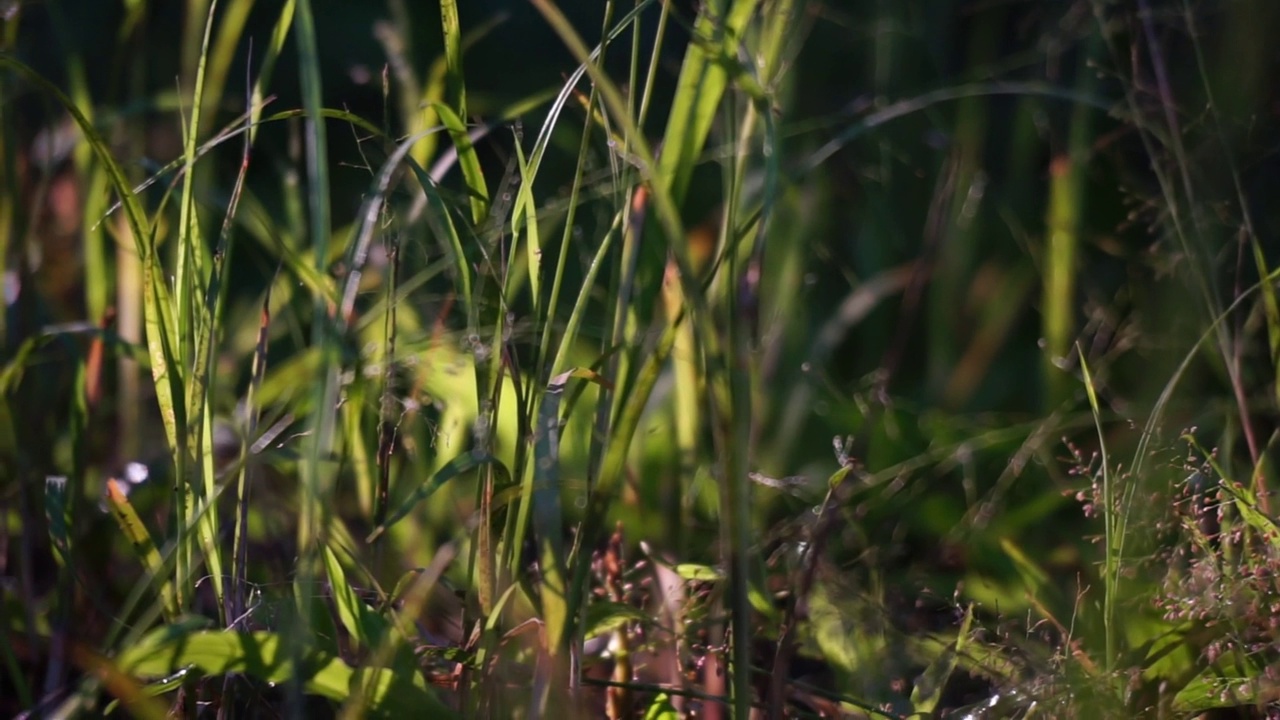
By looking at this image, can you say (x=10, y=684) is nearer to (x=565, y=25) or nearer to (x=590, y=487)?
(x=590, y=487)

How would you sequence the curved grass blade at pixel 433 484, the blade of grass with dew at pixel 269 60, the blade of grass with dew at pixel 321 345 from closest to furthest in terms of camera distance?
1. the blade of grass with dew at pixel 321 345
2. the curved grass blade at pixel 433 484
3. the blade of grass with dew at pixel 269 60

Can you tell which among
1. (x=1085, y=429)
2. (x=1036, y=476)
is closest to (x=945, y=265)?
(x=1085, y=429)

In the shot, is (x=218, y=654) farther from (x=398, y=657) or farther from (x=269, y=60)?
(x=269, y=60)

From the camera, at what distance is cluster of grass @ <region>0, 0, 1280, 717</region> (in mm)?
626

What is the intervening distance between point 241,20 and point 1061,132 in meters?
1.12

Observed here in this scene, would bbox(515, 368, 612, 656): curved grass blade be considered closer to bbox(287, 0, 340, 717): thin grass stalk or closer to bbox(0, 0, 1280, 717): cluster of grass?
bbox(0, 0, 1280, 717): cluster of grass

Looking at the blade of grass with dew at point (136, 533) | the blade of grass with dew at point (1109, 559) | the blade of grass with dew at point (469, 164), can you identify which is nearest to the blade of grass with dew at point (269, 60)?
the blade of grass with dew at point (469, 164)

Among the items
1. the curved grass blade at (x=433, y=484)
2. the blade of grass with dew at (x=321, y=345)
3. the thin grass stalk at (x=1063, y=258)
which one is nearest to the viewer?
the blade of grass with dew at (x=321, y=345)

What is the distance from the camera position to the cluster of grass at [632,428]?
2.05 ft

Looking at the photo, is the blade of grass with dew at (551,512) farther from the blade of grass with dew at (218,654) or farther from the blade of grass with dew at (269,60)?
the blade of grass with dew at (269,60)

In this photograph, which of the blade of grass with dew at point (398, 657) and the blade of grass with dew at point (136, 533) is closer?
the blade of grass with dew at point (398, 657)

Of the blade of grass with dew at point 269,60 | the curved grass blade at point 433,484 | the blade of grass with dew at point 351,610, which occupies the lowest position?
the blade of grass with dew at point 351,610

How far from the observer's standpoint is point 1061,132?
170 cm

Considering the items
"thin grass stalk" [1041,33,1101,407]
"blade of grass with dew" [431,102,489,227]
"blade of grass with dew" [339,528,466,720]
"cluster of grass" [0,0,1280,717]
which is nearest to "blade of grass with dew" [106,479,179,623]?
"cluster of grass" [0,0,1280,717]
